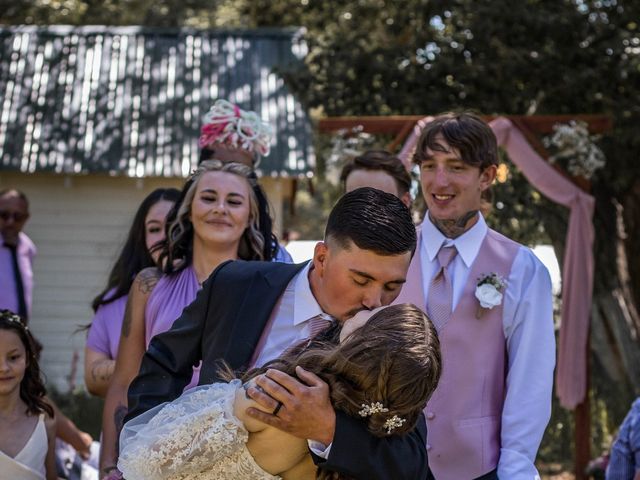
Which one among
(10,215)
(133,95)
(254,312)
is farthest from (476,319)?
(133,95)

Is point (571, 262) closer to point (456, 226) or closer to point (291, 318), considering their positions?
point (456, 226)

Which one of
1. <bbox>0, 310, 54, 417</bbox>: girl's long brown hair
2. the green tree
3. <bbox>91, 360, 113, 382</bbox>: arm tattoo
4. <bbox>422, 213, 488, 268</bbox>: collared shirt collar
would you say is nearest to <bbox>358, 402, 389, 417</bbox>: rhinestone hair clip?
<bbox>422, 213, 488, 268</bbox>: collared shirt collar

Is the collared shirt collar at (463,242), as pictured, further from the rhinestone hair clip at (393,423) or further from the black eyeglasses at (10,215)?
the black eyeglasses at (10,215)

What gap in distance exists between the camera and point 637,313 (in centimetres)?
1136

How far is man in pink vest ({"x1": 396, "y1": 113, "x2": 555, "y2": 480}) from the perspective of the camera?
12.5 feet

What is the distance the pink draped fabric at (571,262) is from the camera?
28.7ft

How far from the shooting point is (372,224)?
3076 millimetres

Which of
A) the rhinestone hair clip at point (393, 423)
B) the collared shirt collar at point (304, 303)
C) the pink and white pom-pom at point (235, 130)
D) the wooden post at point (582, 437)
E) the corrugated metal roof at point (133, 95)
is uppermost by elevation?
the corrugated metal roof at point (133, 95)

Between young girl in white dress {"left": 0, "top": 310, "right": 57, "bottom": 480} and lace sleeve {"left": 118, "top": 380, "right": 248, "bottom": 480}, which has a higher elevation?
lace sleeve {"left": 118, "top": 380, "right": 248, "bottom": 480}

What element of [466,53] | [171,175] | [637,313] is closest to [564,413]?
[637,313]

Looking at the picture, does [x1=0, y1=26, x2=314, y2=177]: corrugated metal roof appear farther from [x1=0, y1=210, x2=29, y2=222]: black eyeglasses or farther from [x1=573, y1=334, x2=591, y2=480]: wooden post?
[x1=573, y1=334, x2=591, y2=480]: wooden post

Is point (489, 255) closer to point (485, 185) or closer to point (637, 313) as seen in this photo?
point (485, 185)

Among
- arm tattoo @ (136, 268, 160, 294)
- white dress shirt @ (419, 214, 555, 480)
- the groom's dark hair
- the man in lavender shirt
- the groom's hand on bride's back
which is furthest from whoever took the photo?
the man in lavender shirt

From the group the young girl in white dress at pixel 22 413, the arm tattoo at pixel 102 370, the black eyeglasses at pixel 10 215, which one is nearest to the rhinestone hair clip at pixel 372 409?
the arm tattoo at pixel 102 370
